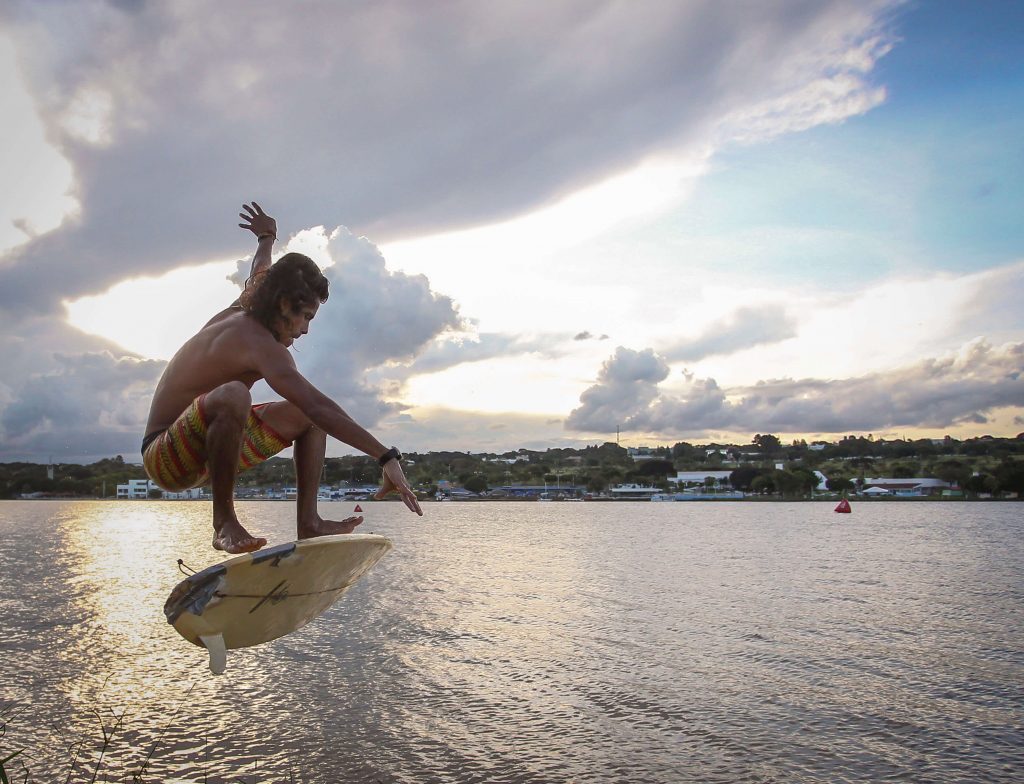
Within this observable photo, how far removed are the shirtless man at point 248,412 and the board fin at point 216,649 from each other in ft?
1.78

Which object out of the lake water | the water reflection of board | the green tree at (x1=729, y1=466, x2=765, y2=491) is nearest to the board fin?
the water reflection of board

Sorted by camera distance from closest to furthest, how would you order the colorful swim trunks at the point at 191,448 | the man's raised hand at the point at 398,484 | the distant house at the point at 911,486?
the man's raised hand at the point at 398,484 < the colorful swim trunks at the point at 191,448 < the distant house at the point at 911,486

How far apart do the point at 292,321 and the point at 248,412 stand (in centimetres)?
69

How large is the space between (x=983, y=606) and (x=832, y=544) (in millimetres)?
30200

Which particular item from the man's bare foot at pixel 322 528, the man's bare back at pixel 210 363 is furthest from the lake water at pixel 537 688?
the man's bare back at pixel 210 363

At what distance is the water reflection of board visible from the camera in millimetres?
4410

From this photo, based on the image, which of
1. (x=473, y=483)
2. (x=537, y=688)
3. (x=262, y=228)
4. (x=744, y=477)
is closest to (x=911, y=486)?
(x=744, y=477)

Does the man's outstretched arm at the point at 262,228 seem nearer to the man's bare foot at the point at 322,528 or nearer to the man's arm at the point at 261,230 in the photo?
the man's arm at the point at 261,230

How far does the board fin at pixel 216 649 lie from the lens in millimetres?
4680

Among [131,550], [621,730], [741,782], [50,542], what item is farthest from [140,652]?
[50,542]

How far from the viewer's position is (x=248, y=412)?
4836 millimetres

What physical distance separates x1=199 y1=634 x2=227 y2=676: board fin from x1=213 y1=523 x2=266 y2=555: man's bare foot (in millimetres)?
510

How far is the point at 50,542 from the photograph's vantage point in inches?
1919

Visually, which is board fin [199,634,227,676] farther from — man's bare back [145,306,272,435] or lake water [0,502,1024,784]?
lake water [0,502,1024,784]
